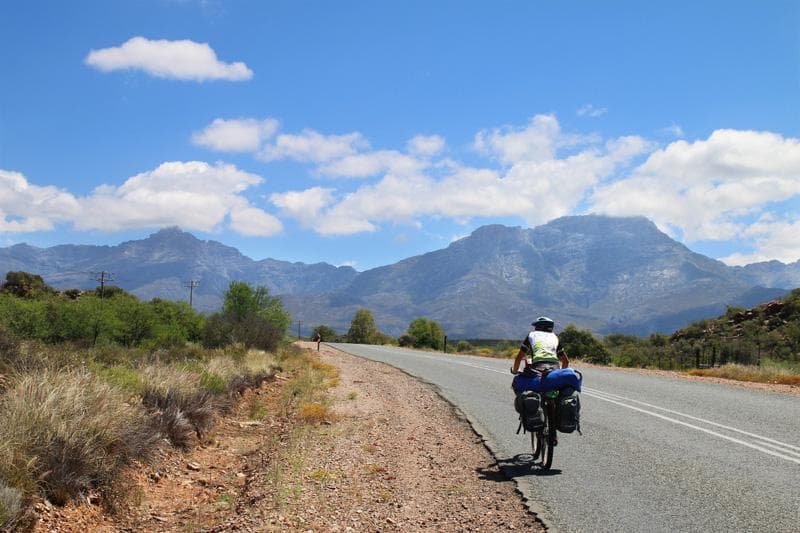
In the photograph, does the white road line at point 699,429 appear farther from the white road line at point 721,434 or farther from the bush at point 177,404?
the bush at point 177,404

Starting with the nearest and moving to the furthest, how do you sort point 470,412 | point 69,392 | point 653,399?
1. point 69,392
2. point 470,412
3. point 653,399

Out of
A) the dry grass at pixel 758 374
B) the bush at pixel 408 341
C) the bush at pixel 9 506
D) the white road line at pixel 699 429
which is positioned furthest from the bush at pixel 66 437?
the bush at pixel 408 341

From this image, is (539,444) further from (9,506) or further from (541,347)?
(9,506)

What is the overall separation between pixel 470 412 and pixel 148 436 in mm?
6804

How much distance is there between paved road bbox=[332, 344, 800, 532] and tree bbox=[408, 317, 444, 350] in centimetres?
5465

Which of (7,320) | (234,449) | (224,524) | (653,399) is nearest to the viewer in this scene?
(224,524)

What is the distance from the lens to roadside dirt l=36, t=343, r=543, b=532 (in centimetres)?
627

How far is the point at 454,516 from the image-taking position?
6.36 meters

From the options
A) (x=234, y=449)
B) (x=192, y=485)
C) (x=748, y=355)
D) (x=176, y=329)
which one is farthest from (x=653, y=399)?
(x=176, y=329)

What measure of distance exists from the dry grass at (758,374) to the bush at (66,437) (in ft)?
64.0

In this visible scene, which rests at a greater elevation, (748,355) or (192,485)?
(748,355)

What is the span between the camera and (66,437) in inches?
269

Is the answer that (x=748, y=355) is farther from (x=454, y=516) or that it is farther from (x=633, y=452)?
(x=454, y=516)

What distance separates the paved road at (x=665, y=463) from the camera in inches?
237
